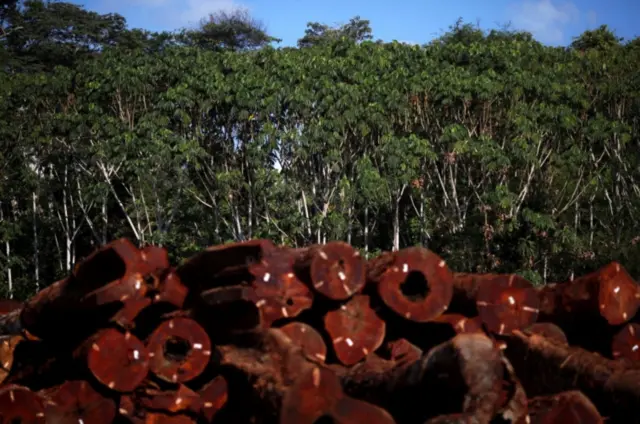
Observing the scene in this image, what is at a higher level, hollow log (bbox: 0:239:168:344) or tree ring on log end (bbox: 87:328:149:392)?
hollow log (bbox: 0:239:168:344)

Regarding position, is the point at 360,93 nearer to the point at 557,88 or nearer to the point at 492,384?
the point at 557,88

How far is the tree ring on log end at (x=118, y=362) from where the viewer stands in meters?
6.43

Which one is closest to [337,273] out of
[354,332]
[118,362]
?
[354,332]

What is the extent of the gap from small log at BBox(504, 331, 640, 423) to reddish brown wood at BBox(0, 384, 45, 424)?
3.00 meters

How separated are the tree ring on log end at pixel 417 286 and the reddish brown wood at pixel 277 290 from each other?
0.50 m

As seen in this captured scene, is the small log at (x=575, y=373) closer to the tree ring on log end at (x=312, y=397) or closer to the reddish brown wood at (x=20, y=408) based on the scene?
the tree ring on log end at (x=312, y=397)

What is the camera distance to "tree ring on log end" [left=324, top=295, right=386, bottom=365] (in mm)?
6105

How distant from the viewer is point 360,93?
65.8 feet

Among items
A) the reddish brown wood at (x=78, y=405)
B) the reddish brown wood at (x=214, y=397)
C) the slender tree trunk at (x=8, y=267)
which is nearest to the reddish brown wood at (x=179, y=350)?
the reddish brown wood at (x=214, y=397)

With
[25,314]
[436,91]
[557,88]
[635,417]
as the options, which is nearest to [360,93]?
[436,91]

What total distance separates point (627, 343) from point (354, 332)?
1621mm

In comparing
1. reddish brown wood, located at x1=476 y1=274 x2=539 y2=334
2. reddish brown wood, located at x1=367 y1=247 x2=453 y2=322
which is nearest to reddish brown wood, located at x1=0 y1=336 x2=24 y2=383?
reddish brown wood, located at x1=367 y1=247 x2=453 y2=322

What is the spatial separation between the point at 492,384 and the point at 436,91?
16087 millimetres

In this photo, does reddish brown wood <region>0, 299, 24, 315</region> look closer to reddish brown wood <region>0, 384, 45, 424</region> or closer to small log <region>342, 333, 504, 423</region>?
reddish brown wood <region>0, 384, 45, 424</region>
